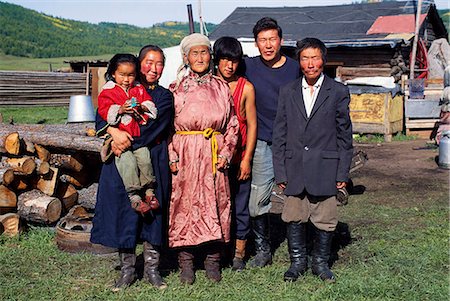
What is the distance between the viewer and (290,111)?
432cm

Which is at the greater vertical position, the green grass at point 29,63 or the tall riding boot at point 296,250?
the green grass at point 29,63

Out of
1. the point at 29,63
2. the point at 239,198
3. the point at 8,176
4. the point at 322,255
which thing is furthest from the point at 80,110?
the point at 29,63

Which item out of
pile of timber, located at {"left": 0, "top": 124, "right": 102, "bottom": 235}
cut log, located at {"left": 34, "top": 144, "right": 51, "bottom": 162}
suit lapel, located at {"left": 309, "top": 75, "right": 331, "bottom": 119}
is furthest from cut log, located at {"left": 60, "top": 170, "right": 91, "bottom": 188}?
suit lapel, located at {"left": 309, "top": 75, "right": 331, "bottom": 119}

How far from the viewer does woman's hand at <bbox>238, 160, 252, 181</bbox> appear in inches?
177

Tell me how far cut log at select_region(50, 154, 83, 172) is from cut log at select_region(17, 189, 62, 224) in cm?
46

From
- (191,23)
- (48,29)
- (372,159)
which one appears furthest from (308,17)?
(48,29)

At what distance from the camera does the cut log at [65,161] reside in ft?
20.0

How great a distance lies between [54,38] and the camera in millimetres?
53031

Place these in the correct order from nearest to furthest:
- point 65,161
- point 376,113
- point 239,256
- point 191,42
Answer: point 191,42
point 239,256
point 65,161
point 376,113

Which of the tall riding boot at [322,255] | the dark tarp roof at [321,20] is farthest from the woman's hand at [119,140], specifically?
the dark tarp roof at [321,20]

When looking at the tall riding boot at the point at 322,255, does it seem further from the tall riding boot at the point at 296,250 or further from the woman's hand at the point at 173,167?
the woman's hand at the point at 173,167

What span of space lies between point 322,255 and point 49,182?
3.03 metres

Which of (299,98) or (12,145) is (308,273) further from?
(12,145)

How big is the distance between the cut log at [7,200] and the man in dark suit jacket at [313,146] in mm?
2945
